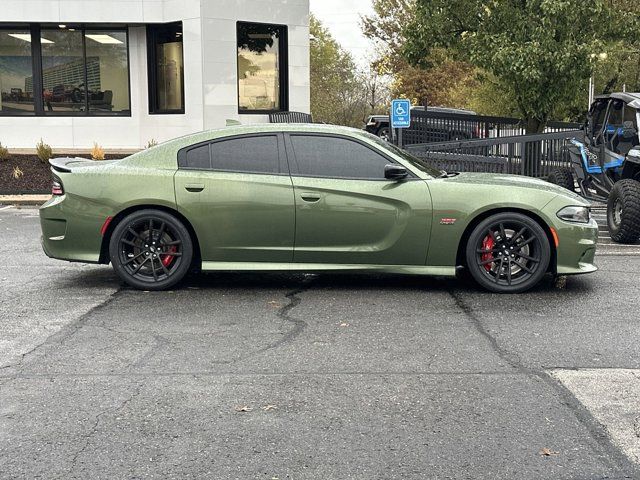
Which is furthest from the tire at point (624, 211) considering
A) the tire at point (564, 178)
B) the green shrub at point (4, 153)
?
the green shrub at point (4, 153)

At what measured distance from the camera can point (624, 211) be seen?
952cm

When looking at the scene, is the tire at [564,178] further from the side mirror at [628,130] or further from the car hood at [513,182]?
the car hood at [513,182]

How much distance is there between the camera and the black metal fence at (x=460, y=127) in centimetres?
1628

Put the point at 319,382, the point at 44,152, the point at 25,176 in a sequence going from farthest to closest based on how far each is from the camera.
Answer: the point at 44,152
the point at 25,176
the point at 319,382

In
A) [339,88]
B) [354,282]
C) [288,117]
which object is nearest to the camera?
[354,282]

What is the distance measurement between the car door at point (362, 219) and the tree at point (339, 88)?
27.2 m

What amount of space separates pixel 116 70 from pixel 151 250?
504 inches

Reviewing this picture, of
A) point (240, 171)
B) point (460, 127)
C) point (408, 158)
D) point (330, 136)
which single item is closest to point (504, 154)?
point (460, 127)

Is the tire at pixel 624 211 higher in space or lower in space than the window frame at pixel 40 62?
lower

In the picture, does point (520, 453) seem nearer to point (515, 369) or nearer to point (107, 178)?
point (515, 369)

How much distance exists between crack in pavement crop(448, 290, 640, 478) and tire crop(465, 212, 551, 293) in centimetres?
104

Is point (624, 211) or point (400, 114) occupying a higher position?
point (400, 114)

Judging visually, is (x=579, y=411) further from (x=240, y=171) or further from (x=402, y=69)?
(x=402, y=69)

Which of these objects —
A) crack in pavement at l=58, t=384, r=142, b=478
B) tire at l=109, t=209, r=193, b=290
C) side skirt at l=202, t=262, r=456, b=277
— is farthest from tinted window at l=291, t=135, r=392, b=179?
crack in pavement at l=58, t=384, r=142, b=478
